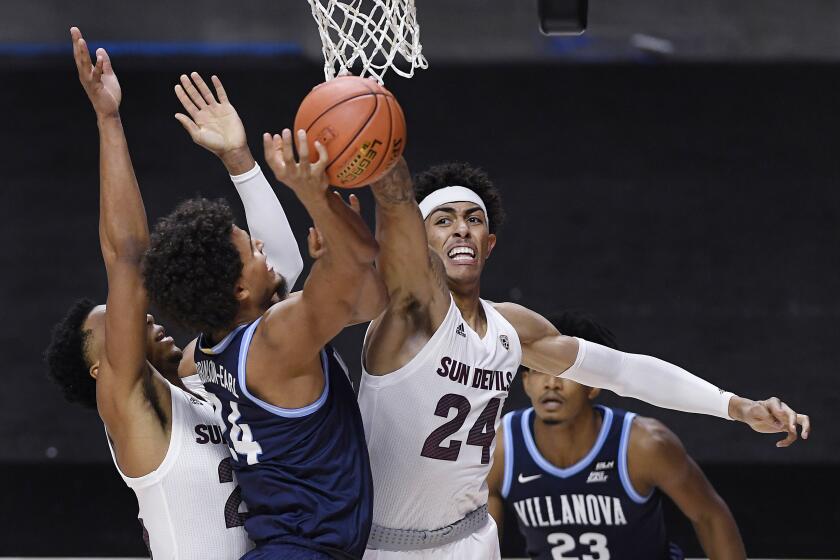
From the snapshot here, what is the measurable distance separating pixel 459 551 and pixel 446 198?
1.01 metres

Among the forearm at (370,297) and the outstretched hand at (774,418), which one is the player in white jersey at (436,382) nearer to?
the outstretched hand at (774,418)

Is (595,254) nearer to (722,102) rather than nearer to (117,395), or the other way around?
(722,102)

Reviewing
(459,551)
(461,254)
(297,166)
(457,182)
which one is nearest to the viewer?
(297,166)

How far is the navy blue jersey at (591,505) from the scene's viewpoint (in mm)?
4508

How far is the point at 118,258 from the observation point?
292cm

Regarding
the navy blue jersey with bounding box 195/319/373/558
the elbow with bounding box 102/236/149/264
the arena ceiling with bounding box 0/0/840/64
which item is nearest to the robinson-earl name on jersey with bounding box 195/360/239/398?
the navy blue jersey with bounding box 195/319/373/558

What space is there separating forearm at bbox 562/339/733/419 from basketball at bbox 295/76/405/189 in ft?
3.91

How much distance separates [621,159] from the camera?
23.4 ft

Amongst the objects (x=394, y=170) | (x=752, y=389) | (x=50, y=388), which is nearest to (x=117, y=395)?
(x=394, y=170)

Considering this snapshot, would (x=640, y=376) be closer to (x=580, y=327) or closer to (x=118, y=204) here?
(x=580, y=327)

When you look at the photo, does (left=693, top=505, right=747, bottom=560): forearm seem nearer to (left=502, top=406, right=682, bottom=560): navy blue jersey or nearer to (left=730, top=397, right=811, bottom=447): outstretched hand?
(left=502, top=406, right=682, bottom=560): navy blue jersey

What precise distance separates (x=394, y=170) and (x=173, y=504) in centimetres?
101

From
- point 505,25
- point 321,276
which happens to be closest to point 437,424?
point 321,276

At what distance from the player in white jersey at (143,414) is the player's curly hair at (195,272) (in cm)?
14
